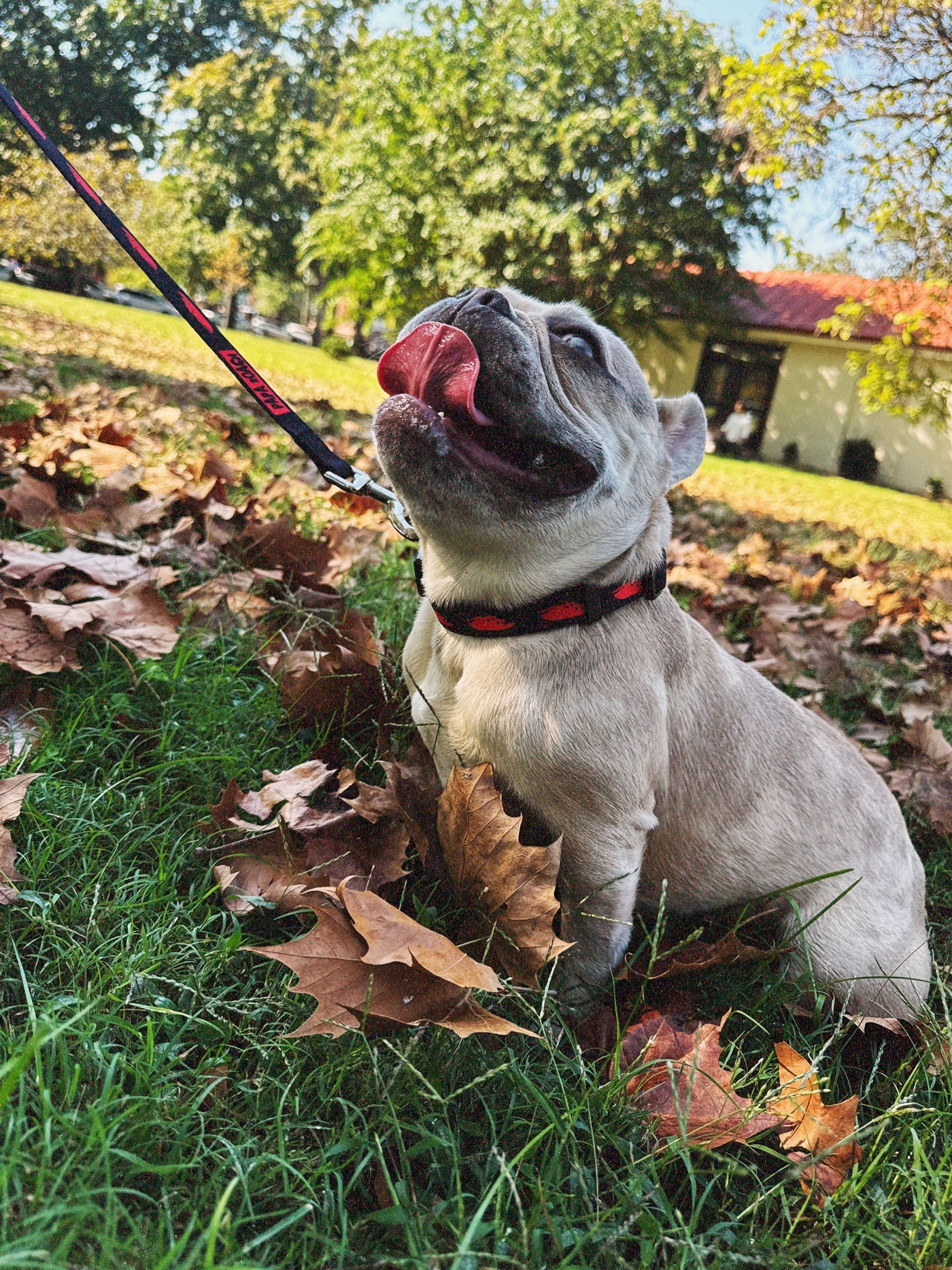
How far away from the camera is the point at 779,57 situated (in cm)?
861

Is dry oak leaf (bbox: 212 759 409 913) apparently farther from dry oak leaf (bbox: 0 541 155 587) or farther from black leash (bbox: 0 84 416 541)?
dry oak leaf (bbox: 0 541 155 587)

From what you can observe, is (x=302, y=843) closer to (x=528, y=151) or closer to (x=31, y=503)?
(x=31, y=503)

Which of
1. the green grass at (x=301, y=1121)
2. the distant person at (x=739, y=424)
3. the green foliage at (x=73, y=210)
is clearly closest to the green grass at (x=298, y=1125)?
the green grass at (x=301, y=1121)

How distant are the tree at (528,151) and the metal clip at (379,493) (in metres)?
18.1

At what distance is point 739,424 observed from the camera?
27469 millimetres

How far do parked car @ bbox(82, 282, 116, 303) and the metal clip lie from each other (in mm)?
36181

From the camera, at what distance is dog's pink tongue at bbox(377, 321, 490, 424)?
1.98m

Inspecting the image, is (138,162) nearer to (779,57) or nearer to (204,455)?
(779,57)

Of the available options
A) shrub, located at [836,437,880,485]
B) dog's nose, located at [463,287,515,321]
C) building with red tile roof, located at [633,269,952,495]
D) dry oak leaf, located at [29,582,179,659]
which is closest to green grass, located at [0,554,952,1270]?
dry oak leaf, located at [29,582,179,659]

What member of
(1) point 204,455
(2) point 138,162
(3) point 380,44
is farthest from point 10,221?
(1) point 204,455

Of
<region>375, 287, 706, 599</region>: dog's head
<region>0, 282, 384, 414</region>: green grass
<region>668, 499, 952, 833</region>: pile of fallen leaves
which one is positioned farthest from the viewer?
<region>0, 282, 384, 414</region>: green grass

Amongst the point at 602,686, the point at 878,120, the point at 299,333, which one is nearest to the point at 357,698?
the point at 602,686

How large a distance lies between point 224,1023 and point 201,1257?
1.62 feet

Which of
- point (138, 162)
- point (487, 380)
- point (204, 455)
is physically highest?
point (138, 162)
